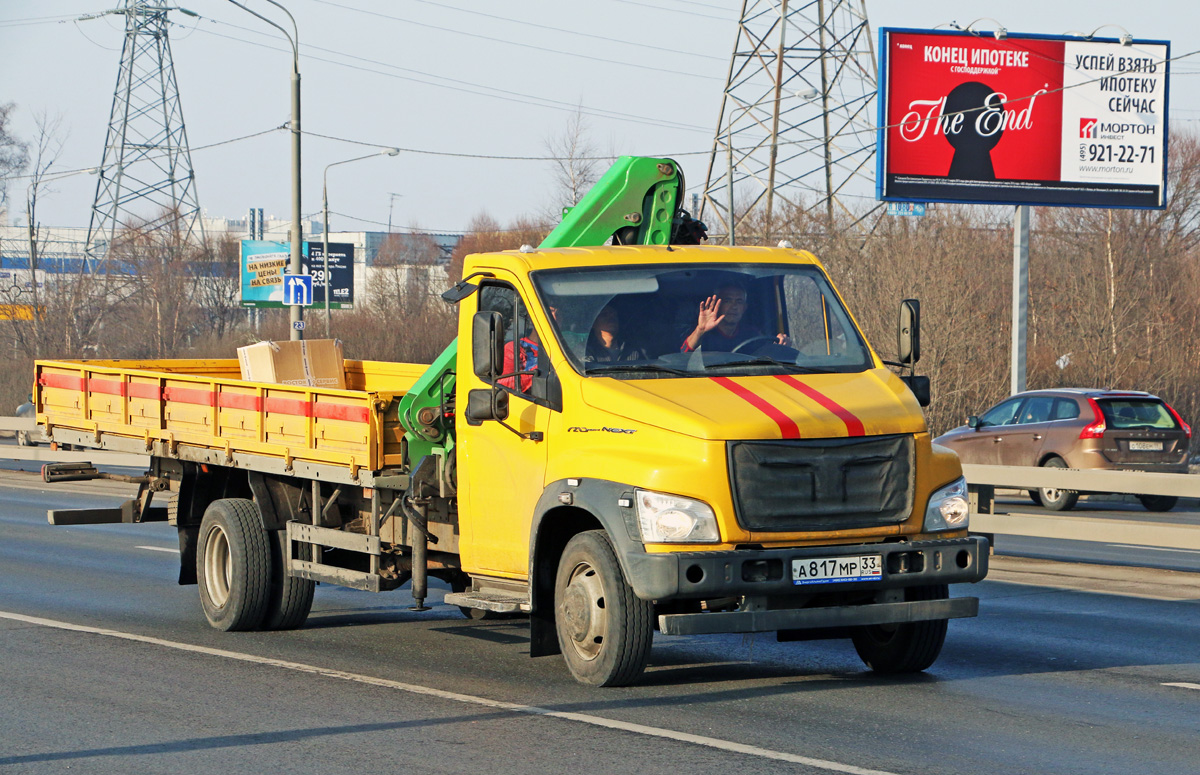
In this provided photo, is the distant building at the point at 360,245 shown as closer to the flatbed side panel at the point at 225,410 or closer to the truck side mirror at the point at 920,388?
the flatbed side panel at the point at 225,410

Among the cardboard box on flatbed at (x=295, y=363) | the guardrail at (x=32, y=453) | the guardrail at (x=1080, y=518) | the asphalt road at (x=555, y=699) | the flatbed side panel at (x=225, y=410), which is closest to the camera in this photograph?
the asphalt road at (x=555, y=699)

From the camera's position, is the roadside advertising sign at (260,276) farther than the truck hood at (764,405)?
Yes

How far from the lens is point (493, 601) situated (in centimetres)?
804

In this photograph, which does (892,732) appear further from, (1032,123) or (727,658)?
(1032,123)

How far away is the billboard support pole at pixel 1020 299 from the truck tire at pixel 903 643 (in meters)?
21.3

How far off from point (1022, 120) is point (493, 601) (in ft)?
80.5

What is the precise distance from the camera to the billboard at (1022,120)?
2964cm

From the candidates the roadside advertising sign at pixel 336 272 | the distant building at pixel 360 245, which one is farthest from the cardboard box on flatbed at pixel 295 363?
the distant building at pixel 360 245

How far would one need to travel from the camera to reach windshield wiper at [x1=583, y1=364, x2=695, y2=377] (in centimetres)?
771

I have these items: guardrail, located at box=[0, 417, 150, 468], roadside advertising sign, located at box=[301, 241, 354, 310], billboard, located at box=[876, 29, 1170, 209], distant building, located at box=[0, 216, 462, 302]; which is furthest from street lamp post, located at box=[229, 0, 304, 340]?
distant building, located at box=[0, 216, 462, 302]

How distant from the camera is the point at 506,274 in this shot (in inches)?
327

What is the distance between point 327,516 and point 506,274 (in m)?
2.38

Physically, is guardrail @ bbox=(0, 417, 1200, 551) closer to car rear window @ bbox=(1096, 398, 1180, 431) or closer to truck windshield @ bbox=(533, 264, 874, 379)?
truck windshield @ bbox=(533, 264, 874, 379)

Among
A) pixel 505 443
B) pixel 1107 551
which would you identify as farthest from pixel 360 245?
pixel 505 443
